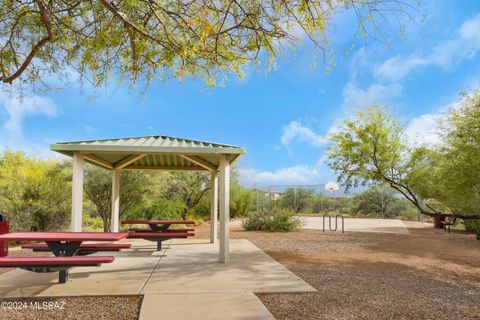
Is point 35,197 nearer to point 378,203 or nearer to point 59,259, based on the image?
point 59,259

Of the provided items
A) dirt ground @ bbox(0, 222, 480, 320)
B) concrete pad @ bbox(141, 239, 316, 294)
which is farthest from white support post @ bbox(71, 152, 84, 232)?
dirt ground @ bbox(0, 222, 480, 320)

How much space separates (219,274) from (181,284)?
1.02 metres

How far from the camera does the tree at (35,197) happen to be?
→ 1412 centimetres

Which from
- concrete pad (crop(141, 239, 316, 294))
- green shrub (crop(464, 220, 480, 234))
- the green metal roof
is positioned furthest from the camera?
green shrub (crop(464, 220, 480, 234))

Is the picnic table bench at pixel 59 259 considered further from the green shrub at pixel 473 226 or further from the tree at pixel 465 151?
the green shrub at pixel 473 226

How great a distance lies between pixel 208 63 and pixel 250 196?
23664mm

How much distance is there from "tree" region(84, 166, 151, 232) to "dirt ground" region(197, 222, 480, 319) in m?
5.87

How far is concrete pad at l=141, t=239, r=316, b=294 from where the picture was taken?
6.24 metres

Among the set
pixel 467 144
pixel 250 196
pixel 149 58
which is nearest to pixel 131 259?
pixel 149 58

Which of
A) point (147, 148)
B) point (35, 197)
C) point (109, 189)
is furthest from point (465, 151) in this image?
point (35, 197)

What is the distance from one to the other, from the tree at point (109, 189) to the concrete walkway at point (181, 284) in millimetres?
7030

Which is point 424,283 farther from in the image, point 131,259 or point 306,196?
point 306,196

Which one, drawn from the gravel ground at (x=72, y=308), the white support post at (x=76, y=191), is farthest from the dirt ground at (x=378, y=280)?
the white support post at (x=76, y=191)

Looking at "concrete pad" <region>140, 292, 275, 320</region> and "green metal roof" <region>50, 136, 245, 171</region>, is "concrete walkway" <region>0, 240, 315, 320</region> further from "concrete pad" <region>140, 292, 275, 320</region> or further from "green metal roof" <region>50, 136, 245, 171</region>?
"green metal roof" <region>50, 136, 245, 171</region>
